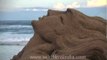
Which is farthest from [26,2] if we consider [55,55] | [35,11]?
[55,55]

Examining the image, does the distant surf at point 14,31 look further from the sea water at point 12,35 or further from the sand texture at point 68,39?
the sand texture at point 68,39

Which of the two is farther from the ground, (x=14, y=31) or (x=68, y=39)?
(x=68, y=39)

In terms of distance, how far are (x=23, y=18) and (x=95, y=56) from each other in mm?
1013

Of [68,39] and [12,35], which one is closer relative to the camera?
[68,39]

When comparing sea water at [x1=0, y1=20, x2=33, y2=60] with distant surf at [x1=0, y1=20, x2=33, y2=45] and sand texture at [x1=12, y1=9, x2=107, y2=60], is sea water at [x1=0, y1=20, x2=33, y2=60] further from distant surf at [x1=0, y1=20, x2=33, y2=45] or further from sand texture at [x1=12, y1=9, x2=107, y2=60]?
sand texture at [x1=12, y1=9, x2=107, y2=60]

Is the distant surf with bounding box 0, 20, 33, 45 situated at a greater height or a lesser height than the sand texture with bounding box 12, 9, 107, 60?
lesser

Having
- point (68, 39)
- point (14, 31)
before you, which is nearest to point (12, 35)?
point (14, 31)

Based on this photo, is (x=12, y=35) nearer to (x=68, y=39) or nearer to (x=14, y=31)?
(x=14, y=31)

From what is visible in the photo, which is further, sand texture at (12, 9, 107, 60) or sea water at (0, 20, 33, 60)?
sea water at (0, 20, 33, 60)

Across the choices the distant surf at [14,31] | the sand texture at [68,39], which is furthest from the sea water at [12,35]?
the sand texture at [68,39]

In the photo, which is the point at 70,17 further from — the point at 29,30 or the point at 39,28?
the point at 29,30

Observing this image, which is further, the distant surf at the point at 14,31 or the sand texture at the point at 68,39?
the distant surf at the point at 14,31

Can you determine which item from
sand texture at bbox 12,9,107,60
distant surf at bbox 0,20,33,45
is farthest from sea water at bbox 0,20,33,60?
sand texture at bbox 12,9,107,60

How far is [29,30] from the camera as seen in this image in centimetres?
193
